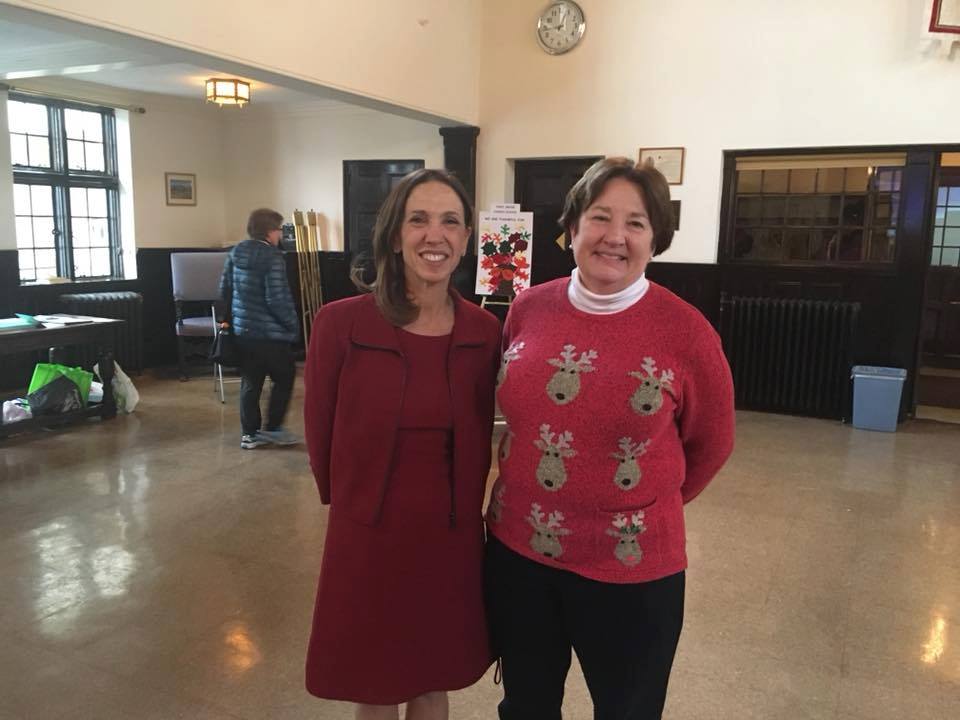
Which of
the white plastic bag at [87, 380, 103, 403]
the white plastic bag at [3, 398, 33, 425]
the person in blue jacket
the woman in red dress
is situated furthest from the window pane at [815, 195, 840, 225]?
the white plastic bag at [3, 398, 33, 425]

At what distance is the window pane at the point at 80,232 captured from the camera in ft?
24.5

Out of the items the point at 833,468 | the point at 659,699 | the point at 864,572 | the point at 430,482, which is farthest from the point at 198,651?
the point at 833,468

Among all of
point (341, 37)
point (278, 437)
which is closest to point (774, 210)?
point (341, 37)

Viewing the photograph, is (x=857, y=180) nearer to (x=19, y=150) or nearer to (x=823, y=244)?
(x=823, y=244)

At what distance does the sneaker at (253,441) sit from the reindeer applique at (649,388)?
4.24m

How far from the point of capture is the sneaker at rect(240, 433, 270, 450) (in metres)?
5.25

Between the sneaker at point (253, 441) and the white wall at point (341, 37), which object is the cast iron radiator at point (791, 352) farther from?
the sneaker at point (253, 441)

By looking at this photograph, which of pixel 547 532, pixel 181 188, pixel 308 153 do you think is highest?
pixel 308 153

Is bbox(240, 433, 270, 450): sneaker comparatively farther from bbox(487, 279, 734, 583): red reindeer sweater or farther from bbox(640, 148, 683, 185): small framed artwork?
bbox(487, 279, 734, 583): red reindeer sweater

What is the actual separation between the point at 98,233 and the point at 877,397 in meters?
7.33

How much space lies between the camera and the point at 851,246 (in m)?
6.25

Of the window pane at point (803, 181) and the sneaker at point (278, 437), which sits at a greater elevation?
the window pane at point (803, 181)

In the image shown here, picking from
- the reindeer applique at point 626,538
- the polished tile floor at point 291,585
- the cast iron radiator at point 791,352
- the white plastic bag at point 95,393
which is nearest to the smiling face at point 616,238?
the reindeer applique at point 626,538

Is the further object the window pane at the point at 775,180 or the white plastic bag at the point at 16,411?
the window pane at the point at 775,180
